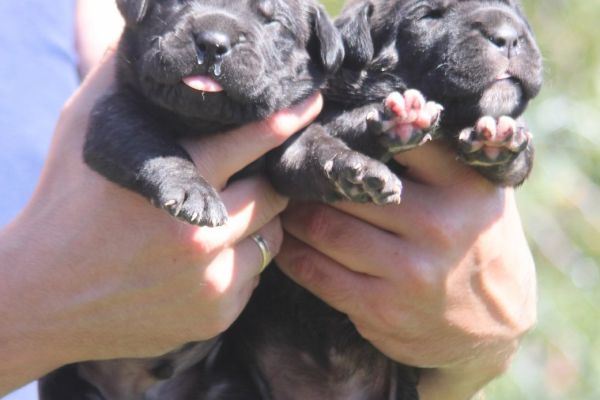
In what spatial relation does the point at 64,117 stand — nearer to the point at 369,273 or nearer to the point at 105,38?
the point at 105,38

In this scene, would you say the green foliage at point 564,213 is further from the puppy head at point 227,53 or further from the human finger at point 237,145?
the human finger at point 237,145

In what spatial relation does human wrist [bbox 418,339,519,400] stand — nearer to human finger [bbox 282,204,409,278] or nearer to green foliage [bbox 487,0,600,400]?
human finger [bbox 282,204,409,278]

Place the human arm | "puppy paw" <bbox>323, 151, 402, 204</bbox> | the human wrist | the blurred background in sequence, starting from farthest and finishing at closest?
the blurred background → the human arm → the human wrist → "puppy paw" <bbox>323, 151, 402, 204</bbox>

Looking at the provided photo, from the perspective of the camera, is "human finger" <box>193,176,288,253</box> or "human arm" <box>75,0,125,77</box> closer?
"human finger" <box>193,176,288,253</box>

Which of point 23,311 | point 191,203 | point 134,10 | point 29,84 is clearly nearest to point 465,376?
point 191,203

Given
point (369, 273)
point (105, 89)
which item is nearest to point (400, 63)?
point (369, 273)

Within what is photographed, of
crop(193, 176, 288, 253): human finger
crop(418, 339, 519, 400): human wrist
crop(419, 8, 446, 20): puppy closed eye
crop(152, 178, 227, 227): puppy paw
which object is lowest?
crop(418, 339, 519, 400): human wrist

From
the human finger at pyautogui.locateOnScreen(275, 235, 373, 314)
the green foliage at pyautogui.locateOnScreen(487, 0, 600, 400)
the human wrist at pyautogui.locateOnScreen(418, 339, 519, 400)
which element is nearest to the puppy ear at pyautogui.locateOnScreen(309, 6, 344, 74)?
the human finger at pyautogui.locateOnScreen(275, 235, 373, 314)

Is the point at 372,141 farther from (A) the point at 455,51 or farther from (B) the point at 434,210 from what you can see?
(A) the point at 455,51

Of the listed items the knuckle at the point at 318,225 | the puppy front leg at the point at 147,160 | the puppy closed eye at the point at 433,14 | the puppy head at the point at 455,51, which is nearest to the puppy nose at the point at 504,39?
the puppy head at the point at 455,51
